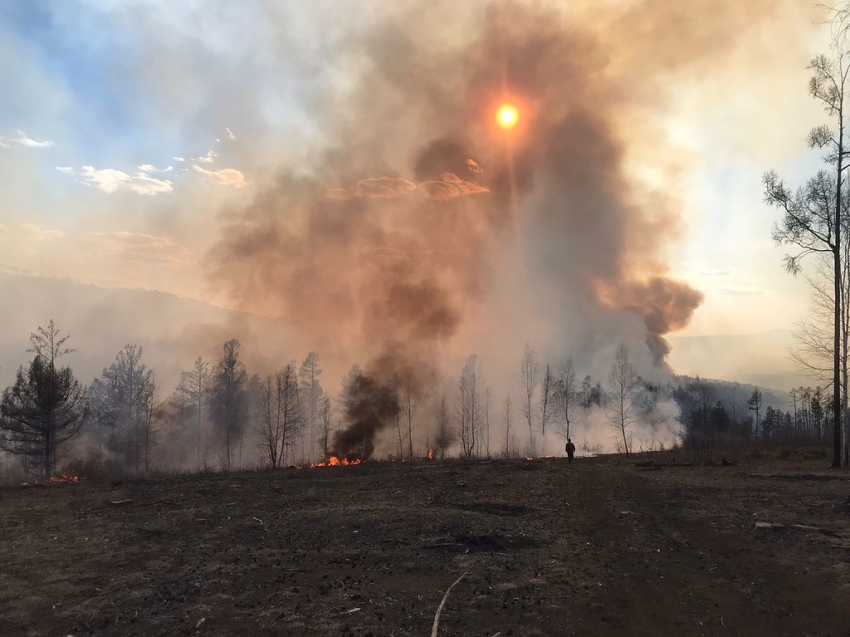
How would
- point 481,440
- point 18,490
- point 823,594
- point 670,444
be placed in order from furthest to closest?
point 481,440 < point 670,444 < point 18,490 < point 823,594

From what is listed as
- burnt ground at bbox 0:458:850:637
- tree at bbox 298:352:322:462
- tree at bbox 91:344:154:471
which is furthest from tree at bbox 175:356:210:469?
burnt ground at bbox 0:458:850:637

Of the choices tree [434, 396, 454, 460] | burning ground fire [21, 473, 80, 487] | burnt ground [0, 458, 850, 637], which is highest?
burnt ground [0, 458, 850, 637]

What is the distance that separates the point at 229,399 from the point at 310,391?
20.8m

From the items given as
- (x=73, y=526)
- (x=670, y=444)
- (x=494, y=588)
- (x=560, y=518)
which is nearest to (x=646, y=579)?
(x=494, y=588)

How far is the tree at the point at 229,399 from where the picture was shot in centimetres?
6619

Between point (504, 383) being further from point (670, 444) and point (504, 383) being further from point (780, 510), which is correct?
point (780, 510)

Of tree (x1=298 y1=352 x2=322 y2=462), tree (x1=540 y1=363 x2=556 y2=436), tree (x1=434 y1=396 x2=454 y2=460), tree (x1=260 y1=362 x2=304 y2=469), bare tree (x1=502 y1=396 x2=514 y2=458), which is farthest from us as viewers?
tree (x1=298 y1=352 x2=322 y2=462)

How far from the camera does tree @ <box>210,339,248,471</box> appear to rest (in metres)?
66.2

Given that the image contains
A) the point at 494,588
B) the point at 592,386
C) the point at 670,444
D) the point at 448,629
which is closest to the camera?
the point at 448,629

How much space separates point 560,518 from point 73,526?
14.8 metres

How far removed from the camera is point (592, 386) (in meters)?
83.4

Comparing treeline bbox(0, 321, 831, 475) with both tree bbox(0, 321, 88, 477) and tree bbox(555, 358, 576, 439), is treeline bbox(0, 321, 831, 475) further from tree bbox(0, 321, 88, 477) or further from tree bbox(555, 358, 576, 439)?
tree bbox(0, 321, 88, 477)

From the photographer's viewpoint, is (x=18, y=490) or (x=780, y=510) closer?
(x=780, y=510)

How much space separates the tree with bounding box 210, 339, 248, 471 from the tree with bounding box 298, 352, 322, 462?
1085cm
